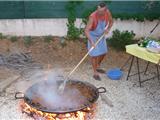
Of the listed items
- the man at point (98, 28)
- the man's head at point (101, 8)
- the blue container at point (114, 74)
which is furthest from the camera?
the blue container at point (114, 74)

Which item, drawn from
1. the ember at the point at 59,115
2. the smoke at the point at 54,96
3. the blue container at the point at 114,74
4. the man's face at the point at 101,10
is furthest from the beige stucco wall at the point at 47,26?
the ember at the point at 59,115

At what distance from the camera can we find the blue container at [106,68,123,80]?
8781 millimetres

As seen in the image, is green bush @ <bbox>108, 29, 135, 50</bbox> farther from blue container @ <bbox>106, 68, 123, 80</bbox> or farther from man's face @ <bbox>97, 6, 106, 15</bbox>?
man's face @ <bbox>97, 6, 106, 15</bbox>

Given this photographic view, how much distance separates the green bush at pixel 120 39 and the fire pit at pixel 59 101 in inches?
160

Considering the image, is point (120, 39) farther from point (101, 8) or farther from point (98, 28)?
point (101, 8)

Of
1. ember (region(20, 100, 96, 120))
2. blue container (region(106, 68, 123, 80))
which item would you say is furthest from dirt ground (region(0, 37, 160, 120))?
ember (region(20, 100, 96, 120))

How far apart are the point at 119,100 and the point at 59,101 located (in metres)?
1.96

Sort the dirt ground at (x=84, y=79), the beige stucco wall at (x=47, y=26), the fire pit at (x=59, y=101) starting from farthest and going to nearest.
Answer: the beige stucco wall at (x=47, y=26) < the dirt ground at (x=84, y=79) < the fire pit at (x=59, y=101)

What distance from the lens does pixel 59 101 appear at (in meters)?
6.21

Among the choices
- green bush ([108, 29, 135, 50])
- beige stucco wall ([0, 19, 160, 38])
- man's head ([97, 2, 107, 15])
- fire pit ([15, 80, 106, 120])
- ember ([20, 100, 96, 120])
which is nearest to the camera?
fire pit ([15, 80, 106, 120])

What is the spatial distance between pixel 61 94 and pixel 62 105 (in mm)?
459

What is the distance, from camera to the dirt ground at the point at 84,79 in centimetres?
718

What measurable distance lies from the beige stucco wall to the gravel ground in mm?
2399

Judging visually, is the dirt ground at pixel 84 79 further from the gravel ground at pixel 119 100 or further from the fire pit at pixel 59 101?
the fire pit at pixel 59 101
